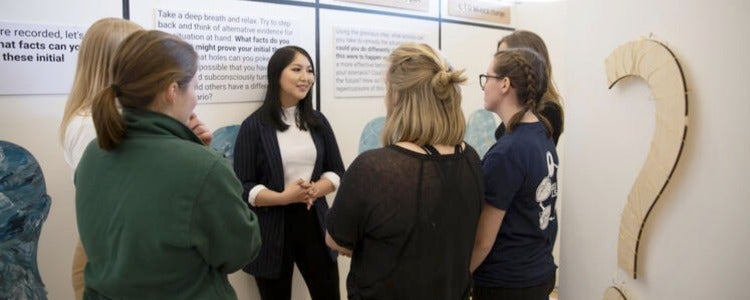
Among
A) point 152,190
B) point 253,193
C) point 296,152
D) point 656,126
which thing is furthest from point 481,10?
point 152,190

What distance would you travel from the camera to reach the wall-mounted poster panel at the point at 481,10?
11.4 ft

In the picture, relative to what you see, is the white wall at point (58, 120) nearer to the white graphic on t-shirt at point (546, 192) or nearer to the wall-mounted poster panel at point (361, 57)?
the wall-mounted poster panel at point (361, 57)

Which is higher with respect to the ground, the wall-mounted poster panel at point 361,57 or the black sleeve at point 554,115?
the wall-mounted poster panel at point 361,57

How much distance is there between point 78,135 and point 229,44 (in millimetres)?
1053

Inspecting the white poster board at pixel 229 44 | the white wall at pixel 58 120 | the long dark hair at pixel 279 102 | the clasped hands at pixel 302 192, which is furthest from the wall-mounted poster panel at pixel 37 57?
the clasped hands at pixel 302 192

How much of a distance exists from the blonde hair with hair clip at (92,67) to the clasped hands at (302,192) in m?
0.90

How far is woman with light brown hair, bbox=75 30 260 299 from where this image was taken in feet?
3.47

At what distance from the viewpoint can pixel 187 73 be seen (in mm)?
1159

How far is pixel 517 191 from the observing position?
1.57 meters

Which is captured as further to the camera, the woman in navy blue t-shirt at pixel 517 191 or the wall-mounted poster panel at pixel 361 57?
the wall-mounted poster panel at pixel 361 57

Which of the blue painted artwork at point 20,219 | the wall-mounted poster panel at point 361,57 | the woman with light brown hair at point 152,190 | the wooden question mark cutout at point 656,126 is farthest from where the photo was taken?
the wall-mounted poster panel at point 361,57

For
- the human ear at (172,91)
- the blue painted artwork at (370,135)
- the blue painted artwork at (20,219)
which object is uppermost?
the human ear at (172,91)

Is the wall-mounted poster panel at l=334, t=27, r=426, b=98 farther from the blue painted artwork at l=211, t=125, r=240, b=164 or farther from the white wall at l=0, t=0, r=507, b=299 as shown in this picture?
the blue painted artwork at l=211, t=125, r=240, b=164

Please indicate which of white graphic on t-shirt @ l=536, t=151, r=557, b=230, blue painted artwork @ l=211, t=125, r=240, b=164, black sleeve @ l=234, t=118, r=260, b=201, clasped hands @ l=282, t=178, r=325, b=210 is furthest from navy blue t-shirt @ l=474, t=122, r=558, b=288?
blue painted artwork @ l=211, t=125, r=240, b=164
